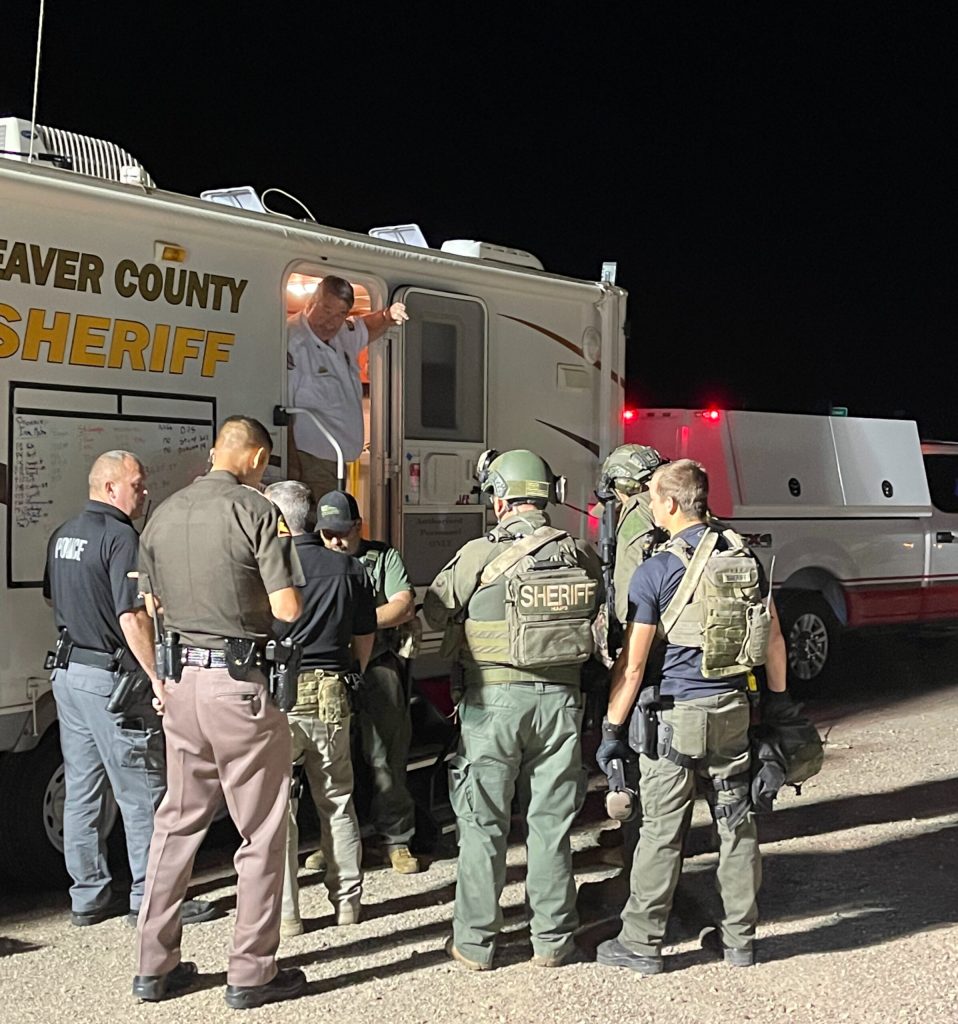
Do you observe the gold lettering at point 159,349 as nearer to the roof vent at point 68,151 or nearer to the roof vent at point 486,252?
the roof vent at point 68,151

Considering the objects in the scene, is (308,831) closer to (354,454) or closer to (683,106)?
(354,454)

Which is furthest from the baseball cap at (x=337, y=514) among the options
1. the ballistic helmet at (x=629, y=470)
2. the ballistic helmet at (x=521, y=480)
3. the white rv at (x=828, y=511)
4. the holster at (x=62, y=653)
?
the white rv at (x=828, y=511)

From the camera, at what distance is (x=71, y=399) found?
570 centimetres

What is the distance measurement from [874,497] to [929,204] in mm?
14593

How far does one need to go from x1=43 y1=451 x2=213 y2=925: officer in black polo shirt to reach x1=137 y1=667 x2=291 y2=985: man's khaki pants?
2.29 ft

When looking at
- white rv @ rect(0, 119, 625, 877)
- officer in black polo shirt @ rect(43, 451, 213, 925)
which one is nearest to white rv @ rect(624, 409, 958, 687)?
white rv @ rect(0, 119, 625, 877)

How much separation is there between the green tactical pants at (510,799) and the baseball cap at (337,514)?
954mm

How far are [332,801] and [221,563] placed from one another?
1.31 m

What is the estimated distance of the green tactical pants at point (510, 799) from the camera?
4863 mm

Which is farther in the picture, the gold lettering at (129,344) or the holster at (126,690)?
the gold lettering at (129,344)

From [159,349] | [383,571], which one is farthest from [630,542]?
[159,349]

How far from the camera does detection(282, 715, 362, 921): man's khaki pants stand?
533cm

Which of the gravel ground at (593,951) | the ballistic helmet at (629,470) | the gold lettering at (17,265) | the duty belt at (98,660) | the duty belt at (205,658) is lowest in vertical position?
the gravel ground at (593,951)

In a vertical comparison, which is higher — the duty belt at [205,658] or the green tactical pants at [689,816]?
the duty belt at [205,658]
